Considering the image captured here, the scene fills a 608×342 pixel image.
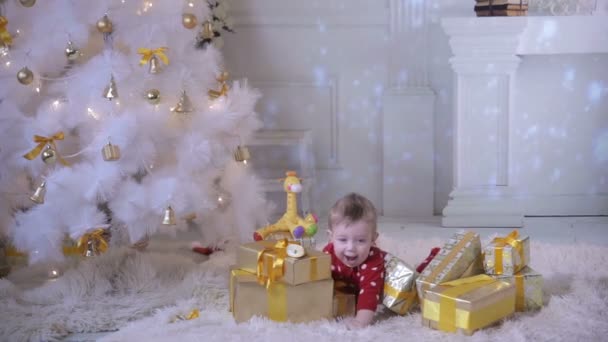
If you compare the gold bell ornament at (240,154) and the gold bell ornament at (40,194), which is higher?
the gold bell ornament at (240,154)

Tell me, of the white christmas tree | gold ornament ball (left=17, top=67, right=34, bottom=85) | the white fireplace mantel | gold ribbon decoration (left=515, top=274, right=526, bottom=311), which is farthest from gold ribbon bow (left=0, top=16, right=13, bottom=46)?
the white fireplace mantel

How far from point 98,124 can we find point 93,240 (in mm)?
320

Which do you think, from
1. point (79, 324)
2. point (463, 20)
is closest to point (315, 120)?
point (463, 20)

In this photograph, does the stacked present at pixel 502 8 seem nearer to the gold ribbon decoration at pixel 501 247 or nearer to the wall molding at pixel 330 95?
the wall molding at pixel 330 95

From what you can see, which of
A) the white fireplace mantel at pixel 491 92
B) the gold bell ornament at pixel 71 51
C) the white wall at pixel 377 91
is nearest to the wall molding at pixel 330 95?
the white wall at pixel 377 91

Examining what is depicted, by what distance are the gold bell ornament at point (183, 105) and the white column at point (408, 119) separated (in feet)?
4.23

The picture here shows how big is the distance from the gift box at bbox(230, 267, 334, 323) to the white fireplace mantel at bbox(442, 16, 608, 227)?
1378 mm

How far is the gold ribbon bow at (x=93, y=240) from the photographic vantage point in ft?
6.13

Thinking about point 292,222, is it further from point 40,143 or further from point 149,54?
point 40,143

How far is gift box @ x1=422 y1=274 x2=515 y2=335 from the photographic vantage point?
1.53m

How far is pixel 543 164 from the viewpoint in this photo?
122 inches

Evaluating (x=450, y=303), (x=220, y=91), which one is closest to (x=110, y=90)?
(x=220, y=91)

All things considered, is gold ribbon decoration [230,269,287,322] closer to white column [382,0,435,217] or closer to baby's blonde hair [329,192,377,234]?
baby's blonde hair [329,192,377,234]

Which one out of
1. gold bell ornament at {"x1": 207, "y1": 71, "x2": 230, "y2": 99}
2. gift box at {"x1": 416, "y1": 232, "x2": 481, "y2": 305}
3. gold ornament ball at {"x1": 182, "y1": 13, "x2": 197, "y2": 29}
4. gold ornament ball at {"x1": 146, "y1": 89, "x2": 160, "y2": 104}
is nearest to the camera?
gift box at {"x1": 416, "y1": 232, "x2": 481, "y2": 305}
